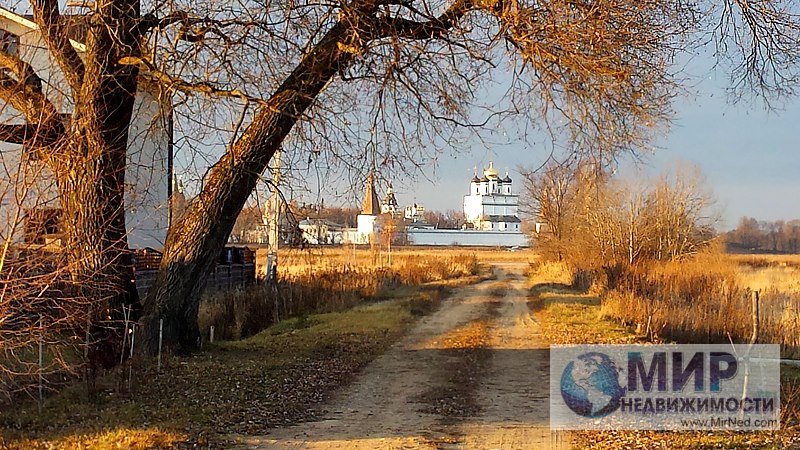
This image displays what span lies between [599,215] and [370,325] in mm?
20240

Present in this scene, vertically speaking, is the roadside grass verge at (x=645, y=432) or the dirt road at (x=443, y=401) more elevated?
the roadside grass verge at (x=645, y=432)

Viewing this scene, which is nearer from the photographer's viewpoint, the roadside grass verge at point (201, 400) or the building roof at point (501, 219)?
the roadside grass verge at point (201, 400)

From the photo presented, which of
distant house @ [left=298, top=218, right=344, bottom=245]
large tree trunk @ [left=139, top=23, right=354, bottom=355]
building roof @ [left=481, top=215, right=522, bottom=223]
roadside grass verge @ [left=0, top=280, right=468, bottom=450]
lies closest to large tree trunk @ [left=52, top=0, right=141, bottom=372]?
large tree trunk @ [left=139, top=23, right=354, bottom=355]

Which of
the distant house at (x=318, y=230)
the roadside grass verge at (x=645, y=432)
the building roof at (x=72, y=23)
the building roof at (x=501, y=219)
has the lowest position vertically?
the roadside grass verge at (x=645, y=432)

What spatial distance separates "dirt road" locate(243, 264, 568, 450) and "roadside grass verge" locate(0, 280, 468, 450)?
429mm

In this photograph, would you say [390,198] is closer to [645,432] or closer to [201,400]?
[201,400]

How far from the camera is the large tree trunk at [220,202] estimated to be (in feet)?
35.6

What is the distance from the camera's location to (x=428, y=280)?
39.3 m

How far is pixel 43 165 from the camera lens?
24.4ft

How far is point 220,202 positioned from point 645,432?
21.7 feet

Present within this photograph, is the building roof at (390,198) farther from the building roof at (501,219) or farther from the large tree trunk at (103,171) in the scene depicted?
the building roof at (501,219)

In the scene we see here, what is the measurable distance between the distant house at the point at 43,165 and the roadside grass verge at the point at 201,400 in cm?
194

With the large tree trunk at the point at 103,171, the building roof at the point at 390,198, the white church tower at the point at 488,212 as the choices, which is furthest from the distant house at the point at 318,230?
the white church tower at the point at 488,212

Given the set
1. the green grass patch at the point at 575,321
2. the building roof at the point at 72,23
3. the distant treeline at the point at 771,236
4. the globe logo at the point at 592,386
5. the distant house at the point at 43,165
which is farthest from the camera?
the distant treeline at the point at 771,236
